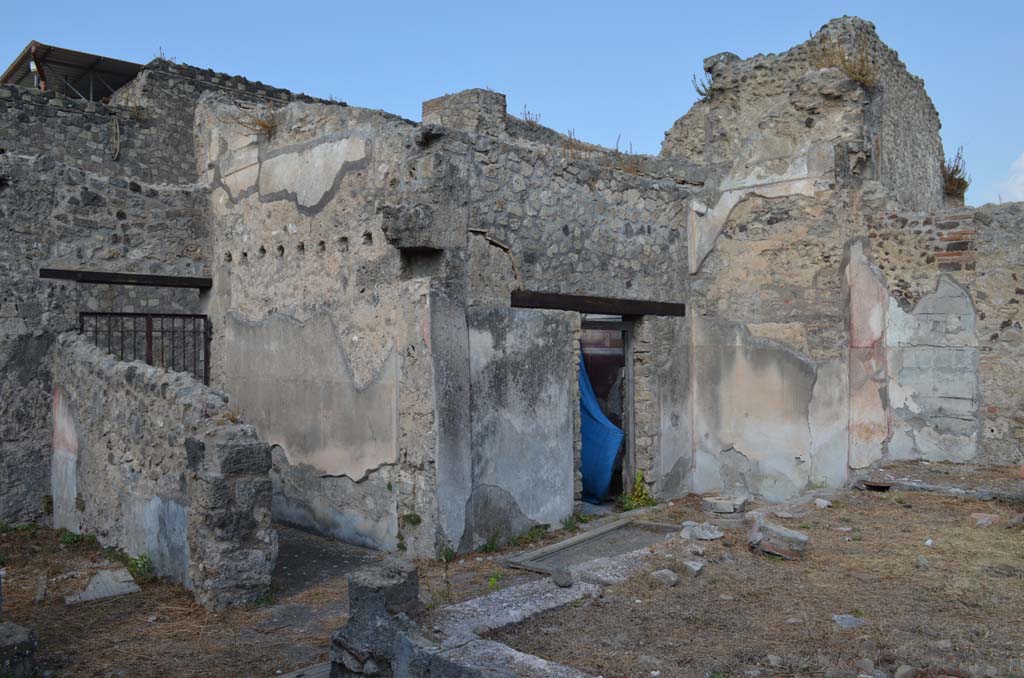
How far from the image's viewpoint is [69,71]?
13.8 metres

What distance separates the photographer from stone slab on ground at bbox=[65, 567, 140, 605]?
17.1 ft

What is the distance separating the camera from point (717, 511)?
7.45 m

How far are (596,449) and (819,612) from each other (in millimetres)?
3947

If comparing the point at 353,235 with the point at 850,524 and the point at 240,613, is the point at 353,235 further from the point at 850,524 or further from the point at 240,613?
the point at 850,524

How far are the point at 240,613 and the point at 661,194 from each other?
5.51 metres

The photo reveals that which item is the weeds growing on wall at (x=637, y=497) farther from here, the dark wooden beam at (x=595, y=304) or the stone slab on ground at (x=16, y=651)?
the stone slab on ground at (x=16, y=651)

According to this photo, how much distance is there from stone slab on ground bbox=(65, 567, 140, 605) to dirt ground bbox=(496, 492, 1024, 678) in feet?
8.91

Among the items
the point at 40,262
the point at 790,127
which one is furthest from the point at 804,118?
the point at 40,262

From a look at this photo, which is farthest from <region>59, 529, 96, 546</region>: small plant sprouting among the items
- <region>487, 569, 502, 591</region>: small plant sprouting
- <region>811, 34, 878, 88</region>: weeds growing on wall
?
<region>811, 34, 878, 88</region>: weeds growing on wall

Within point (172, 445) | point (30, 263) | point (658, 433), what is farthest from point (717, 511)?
point (30, 263)

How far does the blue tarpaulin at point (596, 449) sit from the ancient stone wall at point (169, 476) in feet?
12.8

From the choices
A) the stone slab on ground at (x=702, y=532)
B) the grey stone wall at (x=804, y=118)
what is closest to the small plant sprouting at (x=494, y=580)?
the stone slab on ground at (x=702, y=532)

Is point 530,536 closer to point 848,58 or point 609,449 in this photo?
point 609,449

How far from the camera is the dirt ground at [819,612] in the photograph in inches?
153
